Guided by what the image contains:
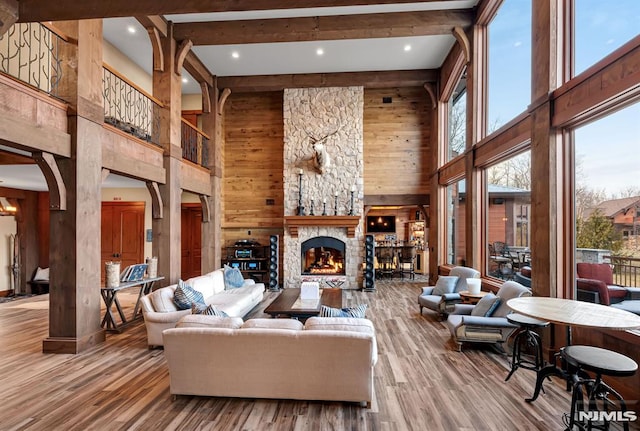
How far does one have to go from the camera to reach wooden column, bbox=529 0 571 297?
3.76 metres

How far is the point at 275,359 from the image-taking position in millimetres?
2822

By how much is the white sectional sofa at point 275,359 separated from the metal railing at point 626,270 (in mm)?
2415

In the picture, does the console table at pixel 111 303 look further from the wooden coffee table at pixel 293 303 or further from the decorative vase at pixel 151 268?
the wooden coffee table at pixel 293 303

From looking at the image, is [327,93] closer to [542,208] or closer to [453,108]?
[453,108]

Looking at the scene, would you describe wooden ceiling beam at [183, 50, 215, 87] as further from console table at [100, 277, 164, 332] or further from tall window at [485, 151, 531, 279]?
tall window at [485, 151, 531, 279]

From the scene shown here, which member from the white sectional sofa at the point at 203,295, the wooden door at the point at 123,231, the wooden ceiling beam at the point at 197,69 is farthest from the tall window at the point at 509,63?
the wooden door at the point at 123,231

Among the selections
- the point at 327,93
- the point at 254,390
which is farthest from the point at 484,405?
the point at 327,93

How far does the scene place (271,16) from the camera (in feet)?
21.0

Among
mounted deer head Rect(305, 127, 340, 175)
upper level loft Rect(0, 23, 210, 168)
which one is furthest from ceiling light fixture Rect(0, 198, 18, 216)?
mounted deer head Rect(305, 127, 340, 175)

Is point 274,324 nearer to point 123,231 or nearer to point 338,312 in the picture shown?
point 338,312

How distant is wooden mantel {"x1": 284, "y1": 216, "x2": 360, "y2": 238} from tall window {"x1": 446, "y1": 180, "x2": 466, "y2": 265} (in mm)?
2318

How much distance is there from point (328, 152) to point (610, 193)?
6.41 m

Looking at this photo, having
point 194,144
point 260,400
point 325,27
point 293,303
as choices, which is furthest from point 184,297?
point 325,27

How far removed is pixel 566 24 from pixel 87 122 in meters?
5.88
